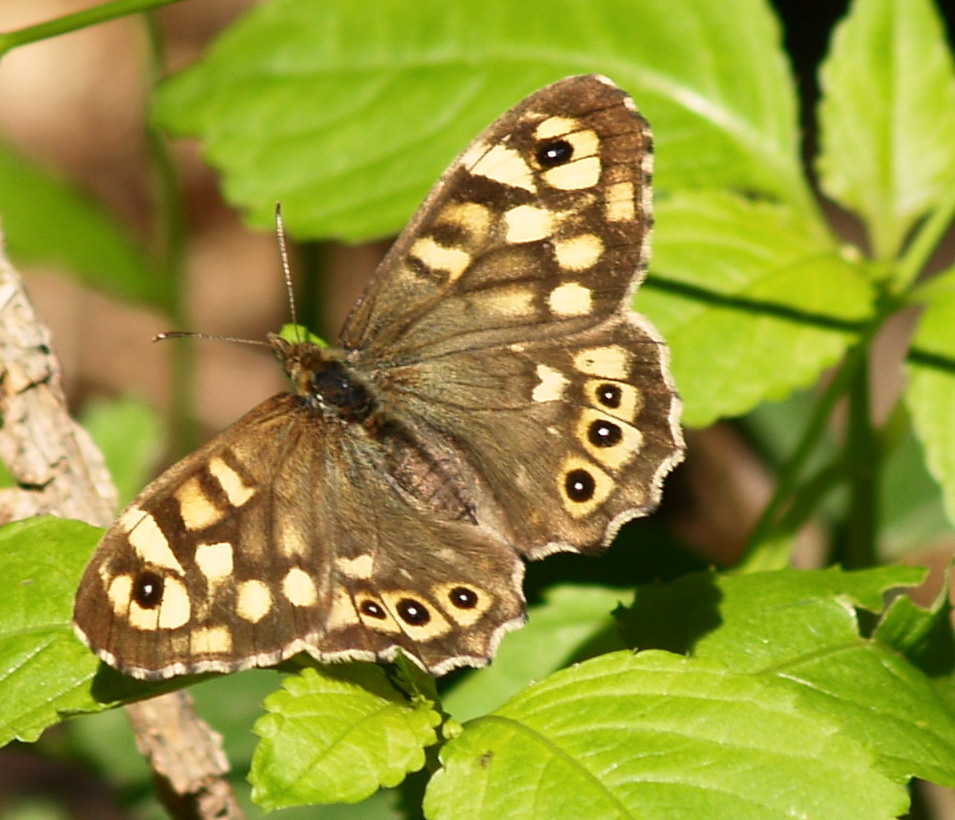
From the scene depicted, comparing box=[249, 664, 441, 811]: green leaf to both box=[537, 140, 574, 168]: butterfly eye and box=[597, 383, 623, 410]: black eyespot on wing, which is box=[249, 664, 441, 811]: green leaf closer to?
box=[597, 383, 623, 410]: black eyespot on wing

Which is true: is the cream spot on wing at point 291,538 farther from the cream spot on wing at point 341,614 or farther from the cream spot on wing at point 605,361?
the cream spot on wing at point 605,361

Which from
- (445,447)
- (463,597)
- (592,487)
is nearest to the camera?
(463,597)

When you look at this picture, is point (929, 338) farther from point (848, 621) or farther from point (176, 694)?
point (176, 694)

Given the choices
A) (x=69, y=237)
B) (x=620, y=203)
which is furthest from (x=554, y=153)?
(x=69, y=237)

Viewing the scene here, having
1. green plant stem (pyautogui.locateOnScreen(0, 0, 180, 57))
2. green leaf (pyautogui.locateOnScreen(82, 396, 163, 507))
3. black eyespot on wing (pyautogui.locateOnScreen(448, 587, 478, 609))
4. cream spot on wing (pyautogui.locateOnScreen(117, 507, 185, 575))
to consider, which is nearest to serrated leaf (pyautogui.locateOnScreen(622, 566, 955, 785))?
black eyespot on wing (pyautogui.locateOnScreen(448, 587, 478, 609))

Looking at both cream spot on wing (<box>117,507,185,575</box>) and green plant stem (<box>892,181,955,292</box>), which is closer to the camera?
cream spot on wing (<box>117,507,185,575</box>)

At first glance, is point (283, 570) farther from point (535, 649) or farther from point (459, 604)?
point (535, 649)
